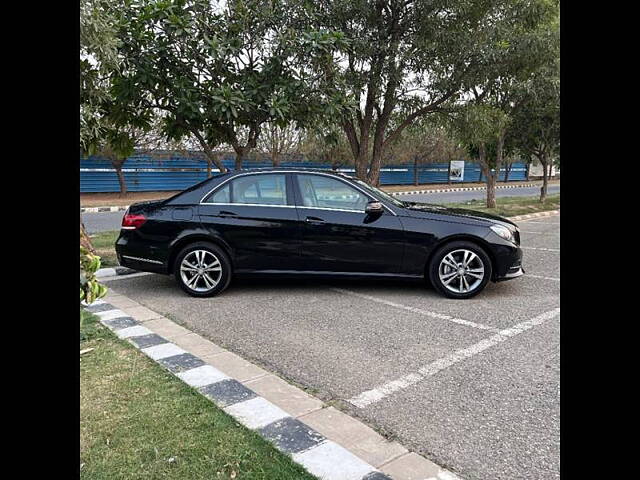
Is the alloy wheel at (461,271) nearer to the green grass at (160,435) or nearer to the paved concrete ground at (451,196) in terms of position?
the green grass at (160,435)

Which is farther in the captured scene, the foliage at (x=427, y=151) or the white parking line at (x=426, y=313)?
the foliage at (x=427, y=151)

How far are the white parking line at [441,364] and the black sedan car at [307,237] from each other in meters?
0.99

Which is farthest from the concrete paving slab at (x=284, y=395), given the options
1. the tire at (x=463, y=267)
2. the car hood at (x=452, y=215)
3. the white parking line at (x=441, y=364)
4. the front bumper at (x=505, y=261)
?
the front bumper at (x=505, y=261)

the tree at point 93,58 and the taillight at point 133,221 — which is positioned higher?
the tree at point 93,58

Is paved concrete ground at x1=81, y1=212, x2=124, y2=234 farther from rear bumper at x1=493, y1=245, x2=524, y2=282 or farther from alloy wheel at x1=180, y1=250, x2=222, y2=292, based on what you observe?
rear bumper at x1=493, y1=245, x2=524, y2=282

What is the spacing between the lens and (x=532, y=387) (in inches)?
132

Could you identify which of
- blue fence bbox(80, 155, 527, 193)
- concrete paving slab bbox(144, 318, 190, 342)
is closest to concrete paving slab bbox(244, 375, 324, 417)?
concrete paving slab bbox(144, 318, 190, 342)

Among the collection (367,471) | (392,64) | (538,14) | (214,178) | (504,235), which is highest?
(538,14)

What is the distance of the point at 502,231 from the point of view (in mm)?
5652

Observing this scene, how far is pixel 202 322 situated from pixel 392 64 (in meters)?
6.43

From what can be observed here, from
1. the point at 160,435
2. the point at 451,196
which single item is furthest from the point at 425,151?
the point at 160,435

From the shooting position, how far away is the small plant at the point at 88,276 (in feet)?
6.86

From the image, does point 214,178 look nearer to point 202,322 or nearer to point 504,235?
point 202,322
